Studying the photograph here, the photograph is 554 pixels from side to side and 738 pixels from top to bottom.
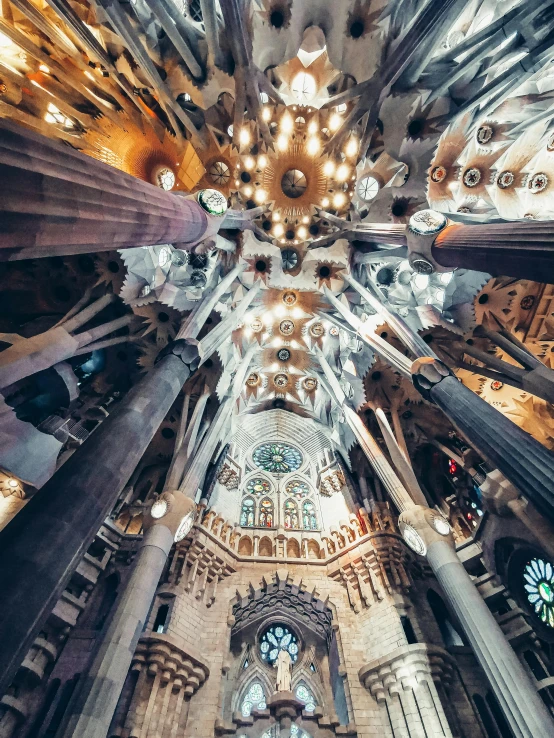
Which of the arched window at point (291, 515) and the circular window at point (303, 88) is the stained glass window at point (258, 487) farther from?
the circular window at point (303, 88)

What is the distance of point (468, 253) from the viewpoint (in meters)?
7.13

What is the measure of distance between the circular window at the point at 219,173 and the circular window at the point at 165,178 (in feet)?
5.15

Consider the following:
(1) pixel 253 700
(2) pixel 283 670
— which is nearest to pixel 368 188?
(2) pixel 283 670

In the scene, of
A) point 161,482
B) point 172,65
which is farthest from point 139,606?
point 172,65

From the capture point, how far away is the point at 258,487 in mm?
15789

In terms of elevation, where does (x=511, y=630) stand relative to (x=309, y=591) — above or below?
below

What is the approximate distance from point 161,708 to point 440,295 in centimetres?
1474

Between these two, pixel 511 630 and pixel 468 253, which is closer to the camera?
pixel 468 253

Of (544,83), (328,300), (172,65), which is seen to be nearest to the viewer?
(172,65)

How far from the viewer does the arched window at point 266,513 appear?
1422cm

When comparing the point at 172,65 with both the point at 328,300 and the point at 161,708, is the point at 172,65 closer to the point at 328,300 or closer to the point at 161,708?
the point at 328,300

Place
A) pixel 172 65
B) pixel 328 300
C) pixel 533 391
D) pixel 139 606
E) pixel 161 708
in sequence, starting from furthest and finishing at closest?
pixel 328 300, pixel 172 65, pixel 533 391, pixel 161 708, pixel 139 606

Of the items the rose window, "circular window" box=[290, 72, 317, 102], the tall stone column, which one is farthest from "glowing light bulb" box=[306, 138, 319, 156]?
the tall stone column

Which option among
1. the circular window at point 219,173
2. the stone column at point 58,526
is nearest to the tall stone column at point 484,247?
the stone column at point 58,526
